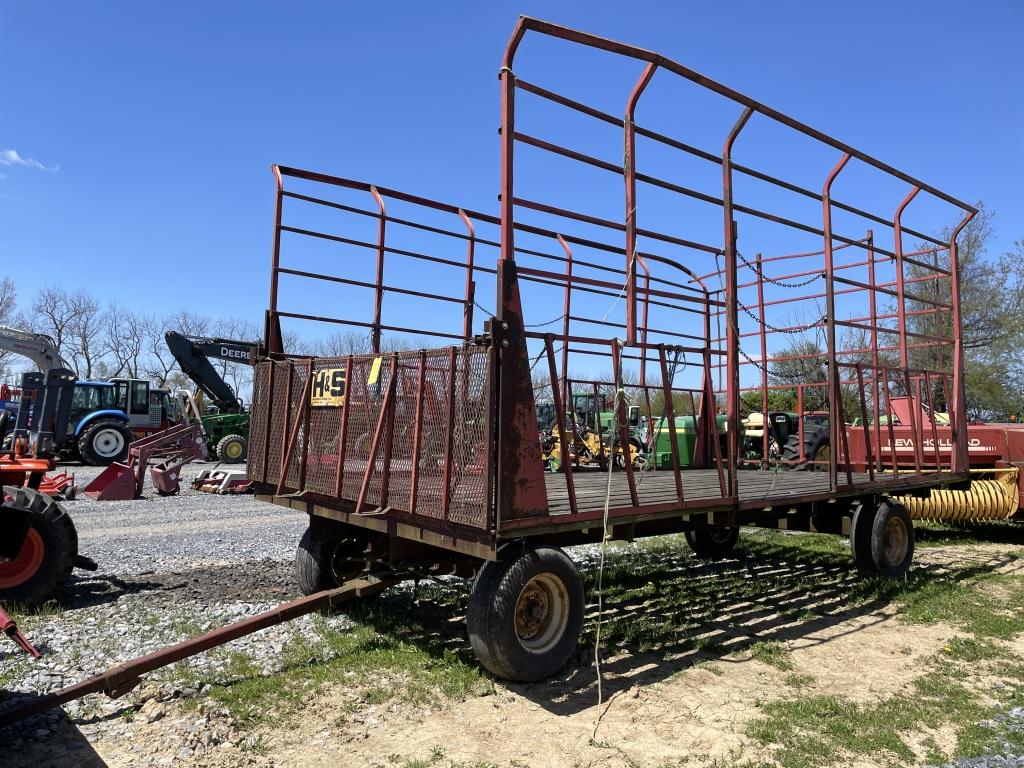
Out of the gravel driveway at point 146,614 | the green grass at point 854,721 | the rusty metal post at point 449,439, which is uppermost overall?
the rusty metal post at point 449,439

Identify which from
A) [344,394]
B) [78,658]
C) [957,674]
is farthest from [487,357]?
[957,674]

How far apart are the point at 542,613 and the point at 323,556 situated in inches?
84.1

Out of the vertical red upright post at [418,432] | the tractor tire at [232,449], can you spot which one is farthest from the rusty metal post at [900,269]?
the tractor tire at [232,449]

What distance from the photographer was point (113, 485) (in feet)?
42.3

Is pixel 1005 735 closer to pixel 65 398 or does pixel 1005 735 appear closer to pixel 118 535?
pixel 118 535

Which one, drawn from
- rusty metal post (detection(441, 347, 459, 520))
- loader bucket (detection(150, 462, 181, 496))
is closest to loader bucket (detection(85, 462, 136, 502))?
loader bucket (detection(150, 462, 181, 496))

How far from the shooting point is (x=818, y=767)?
3359 mm

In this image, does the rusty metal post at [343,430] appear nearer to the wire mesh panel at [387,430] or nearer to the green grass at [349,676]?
the wire mesh panel at [387,430]

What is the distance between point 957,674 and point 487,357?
145 inches

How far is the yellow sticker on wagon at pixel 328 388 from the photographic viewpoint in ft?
16.3

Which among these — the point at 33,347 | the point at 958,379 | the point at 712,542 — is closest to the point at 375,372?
the point at 712,542

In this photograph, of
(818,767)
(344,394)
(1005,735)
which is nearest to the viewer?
(818,767)

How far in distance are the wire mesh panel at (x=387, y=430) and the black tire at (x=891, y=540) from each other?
4.90 m

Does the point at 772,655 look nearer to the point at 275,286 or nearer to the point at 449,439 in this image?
the point at 449,439
